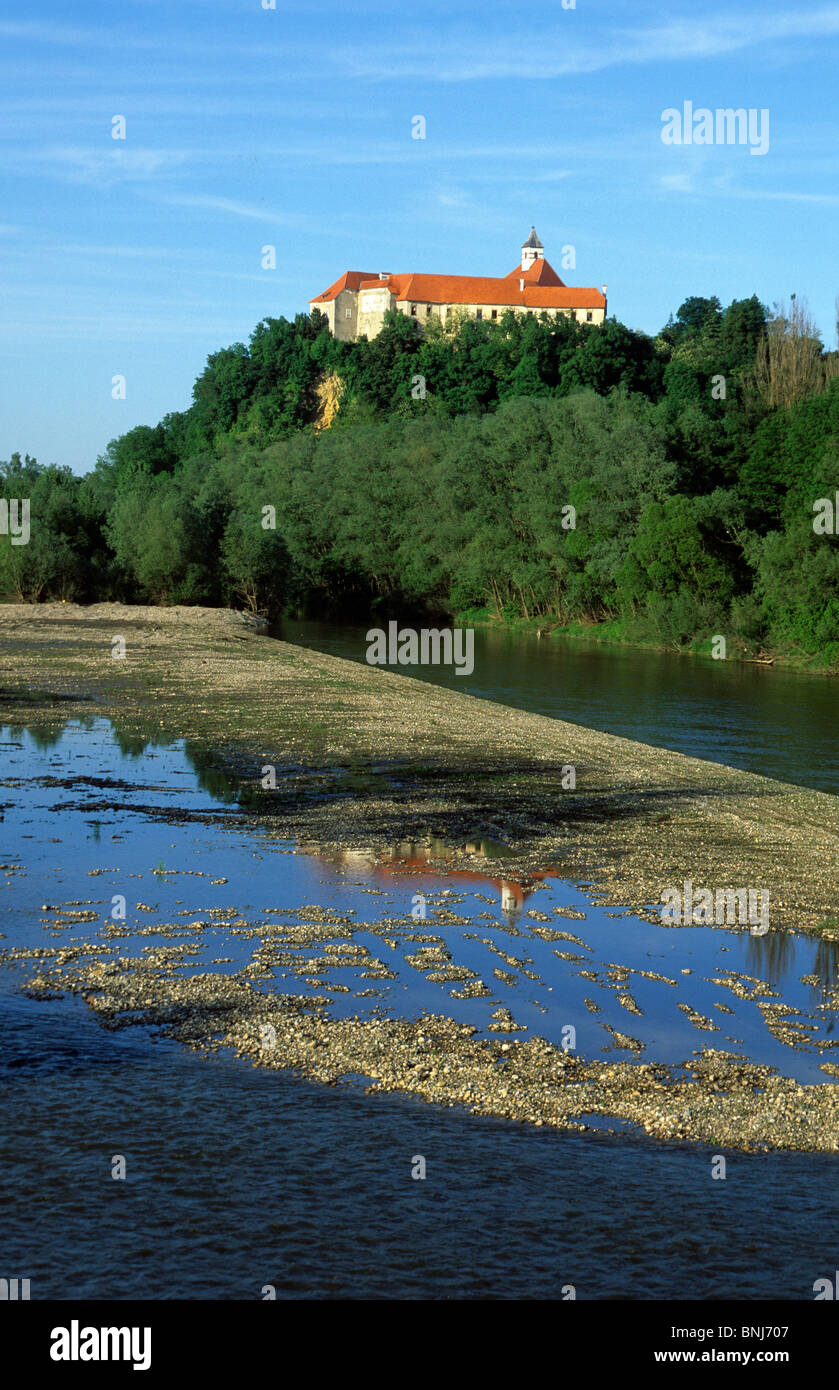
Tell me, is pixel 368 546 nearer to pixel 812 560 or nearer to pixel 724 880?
pixel 812 560

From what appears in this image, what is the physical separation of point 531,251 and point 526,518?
10812 centimetres

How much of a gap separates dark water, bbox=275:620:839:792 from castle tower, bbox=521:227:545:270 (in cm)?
12338

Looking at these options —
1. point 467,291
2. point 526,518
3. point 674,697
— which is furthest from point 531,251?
point 674,697

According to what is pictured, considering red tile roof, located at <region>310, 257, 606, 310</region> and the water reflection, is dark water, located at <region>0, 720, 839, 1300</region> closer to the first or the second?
the water reflection

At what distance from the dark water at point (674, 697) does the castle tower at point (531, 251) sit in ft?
405

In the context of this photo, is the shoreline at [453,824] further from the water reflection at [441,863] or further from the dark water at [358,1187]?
the dark water at [358,1187]

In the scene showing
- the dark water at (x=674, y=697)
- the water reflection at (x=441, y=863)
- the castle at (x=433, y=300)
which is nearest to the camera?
the water reflection at (x=441, y=863)

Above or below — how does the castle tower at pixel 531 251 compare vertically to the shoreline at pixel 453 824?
above

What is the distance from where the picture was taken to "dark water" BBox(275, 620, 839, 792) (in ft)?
112

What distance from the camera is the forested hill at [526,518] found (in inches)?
2677

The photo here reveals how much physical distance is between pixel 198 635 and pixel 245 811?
4311cm

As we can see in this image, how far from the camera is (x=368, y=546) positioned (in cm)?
9650

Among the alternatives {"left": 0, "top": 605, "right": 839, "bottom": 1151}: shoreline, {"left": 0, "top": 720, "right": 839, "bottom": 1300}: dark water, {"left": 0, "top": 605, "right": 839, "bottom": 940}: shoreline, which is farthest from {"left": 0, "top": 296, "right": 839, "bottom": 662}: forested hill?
{"left": 0, "top": 720, "right": 839, "bottom": 1300}: dark water

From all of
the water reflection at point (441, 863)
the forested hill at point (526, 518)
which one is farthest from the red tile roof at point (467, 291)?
the water reflection at point (441, 863)
